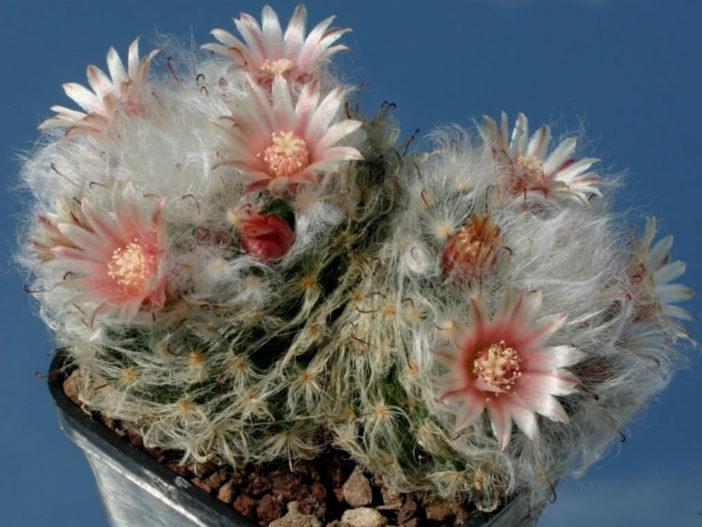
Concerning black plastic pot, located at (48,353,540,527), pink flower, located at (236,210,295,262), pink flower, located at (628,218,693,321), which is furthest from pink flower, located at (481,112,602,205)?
black plastic pot, located at (48,353,540,527)

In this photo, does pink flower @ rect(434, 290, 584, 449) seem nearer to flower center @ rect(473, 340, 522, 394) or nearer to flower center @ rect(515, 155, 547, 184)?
flower center @ rect(473, 340, 522, 394)

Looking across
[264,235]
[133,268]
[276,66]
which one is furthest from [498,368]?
[276,66]

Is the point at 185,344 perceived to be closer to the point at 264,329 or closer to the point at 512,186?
the point at 264,329

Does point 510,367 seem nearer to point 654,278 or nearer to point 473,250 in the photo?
point 473,250

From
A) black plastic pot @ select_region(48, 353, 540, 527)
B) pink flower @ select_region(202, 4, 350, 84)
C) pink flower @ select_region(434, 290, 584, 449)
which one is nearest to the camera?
pink flower @ select_region(434, 290, 584, 449)

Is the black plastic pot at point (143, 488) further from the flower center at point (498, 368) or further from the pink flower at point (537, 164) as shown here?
the pink flower at point (537, 164)
